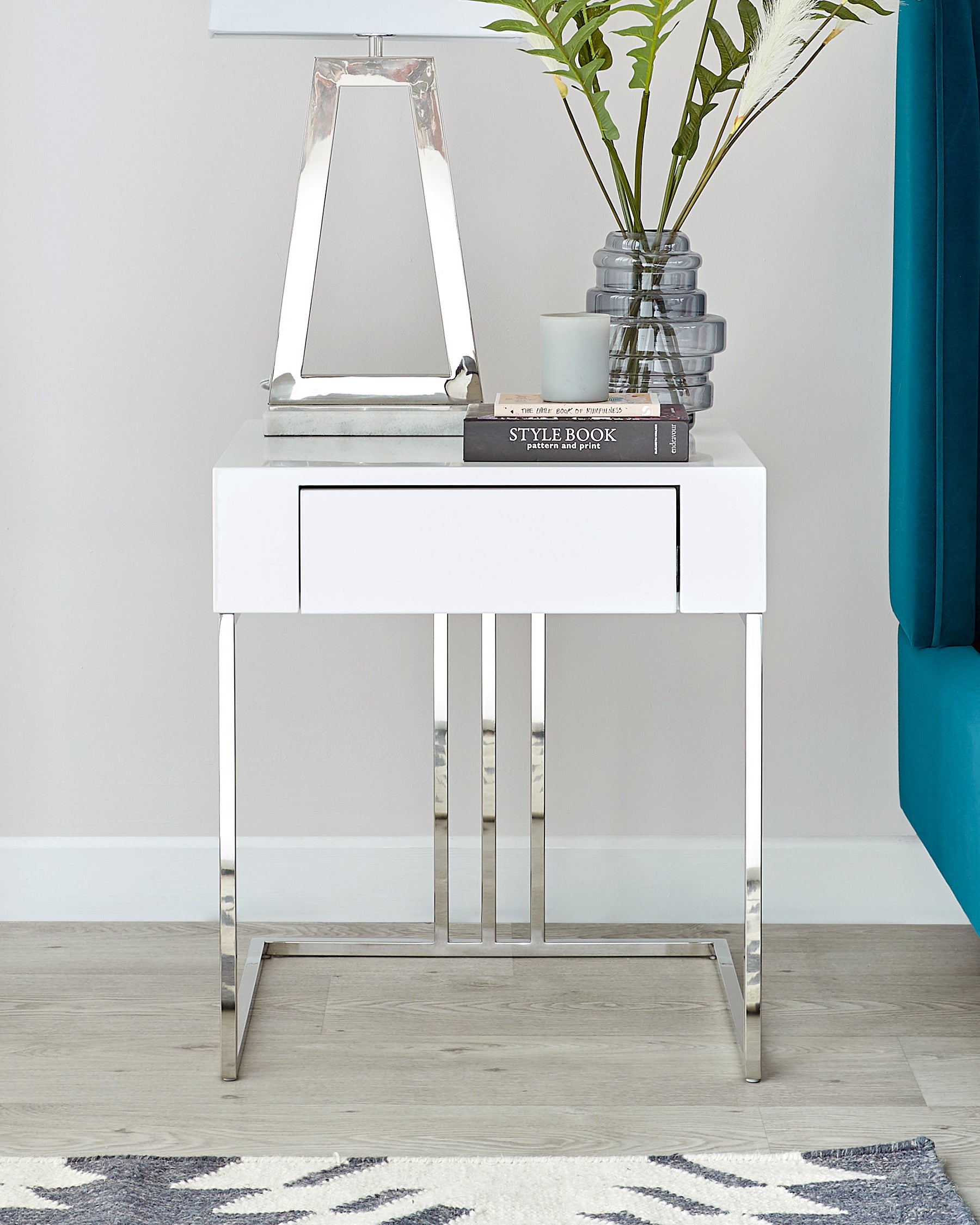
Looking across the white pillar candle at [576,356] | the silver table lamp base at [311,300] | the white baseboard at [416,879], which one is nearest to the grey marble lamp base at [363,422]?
the silver table lamp base at [311,300]

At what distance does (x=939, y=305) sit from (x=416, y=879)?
0.94 m

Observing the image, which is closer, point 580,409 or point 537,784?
point 580,409

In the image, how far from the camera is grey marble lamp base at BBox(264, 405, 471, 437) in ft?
4.42

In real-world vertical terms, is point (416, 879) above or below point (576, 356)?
below

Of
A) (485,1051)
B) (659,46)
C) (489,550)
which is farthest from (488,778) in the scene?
(659,46)

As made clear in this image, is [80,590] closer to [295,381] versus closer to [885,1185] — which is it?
[295,381]

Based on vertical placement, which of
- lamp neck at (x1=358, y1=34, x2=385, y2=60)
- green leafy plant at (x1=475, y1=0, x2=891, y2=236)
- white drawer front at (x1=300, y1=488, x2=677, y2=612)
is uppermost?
lamp neck at (x1=358, y1=34, x2=385, y2=60)

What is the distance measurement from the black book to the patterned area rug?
645mm

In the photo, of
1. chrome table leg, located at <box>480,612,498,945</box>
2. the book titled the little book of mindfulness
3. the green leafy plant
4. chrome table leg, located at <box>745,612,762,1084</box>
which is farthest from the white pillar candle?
chrome table leg, located at <box>480,612,498,945</box>

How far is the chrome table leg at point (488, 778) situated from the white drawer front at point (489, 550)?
33 cm

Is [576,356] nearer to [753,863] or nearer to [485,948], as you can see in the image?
[753,863]

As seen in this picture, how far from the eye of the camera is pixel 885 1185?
1.19 m

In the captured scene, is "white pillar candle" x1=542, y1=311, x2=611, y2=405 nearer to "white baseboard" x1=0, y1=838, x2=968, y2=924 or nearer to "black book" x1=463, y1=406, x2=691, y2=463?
"black book" x1=463, y1=406, x2=691, y2=463

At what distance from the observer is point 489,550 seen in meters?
1.29
